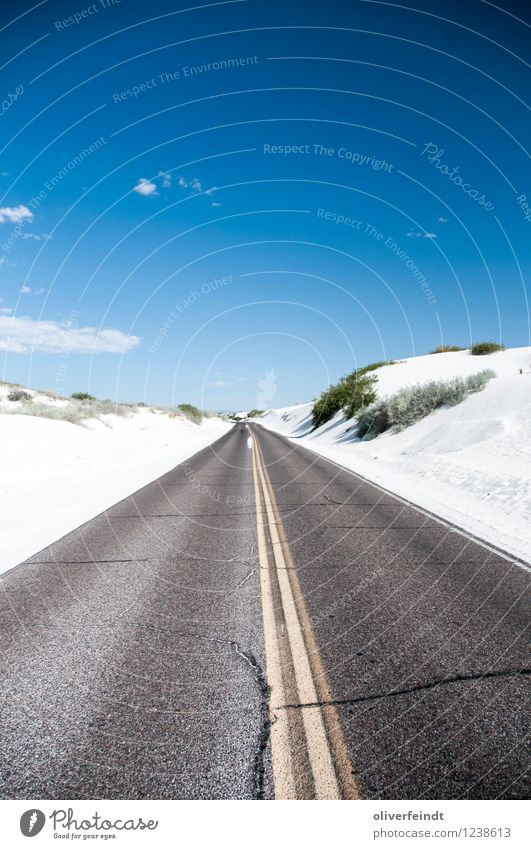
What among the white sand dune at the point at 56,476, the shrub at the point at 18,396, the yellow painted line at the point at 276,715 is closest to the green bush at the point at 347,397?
the white sand dune at the point at 56,476

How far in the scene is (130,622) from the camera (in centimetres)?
445

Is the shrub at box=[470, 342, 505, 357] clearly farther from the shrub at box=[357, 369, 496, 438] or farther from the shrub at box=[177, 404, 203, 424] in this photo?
the shrub at box=[177, 404, 203, 424]

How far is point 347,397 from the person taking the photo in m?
39.7

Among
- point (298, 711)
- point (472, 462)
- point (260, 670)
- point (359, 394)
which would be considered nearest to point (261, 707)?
point (298, 711)

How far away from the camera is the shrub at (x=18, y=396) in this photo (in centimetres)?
3819

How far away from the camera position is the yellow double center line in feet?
7.91

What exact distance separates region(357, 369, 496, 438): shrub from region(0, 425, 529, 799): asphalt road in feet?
60.0

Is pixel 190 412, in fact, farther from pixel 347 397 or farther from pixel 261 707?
pixel 261 707

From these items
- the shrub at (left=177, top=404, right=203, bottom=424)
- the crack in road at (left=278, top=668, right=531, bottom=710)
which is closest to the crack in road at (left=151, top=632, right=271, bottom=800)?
the crack in road at (left=278, top=668, right=531, bottom=710)

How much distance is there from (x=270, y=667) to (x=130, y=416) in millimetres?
42755

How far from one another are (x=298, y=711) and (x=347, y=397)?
123 ft
